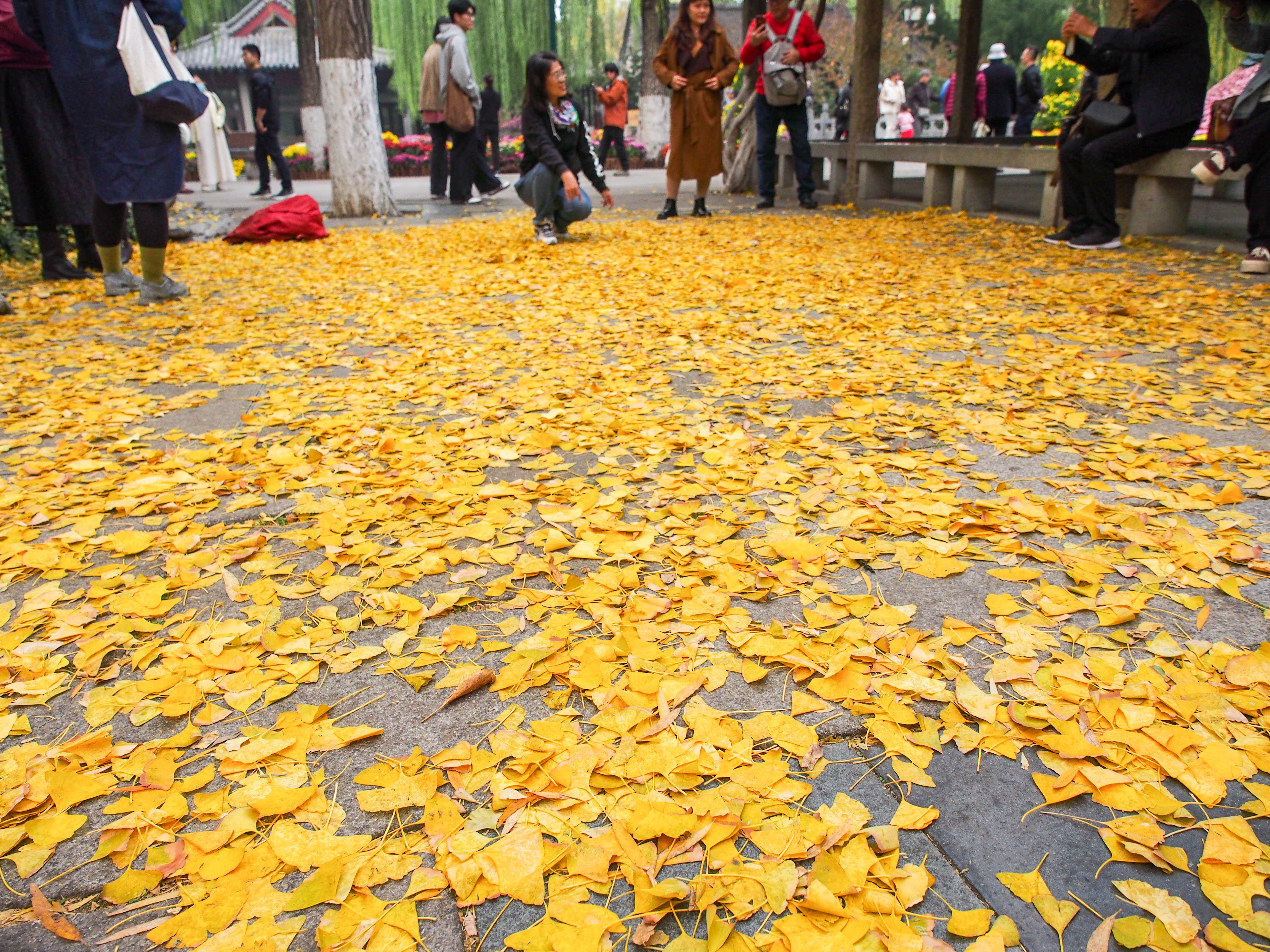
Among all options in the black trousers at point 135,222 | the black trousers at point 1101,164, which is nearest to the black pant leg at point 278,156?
the black trousers at point 135,222

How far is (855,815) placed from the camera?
1354mm

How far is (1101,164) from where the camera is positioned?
5.88 m

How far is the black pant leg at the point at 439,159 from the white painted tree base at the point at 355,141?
1854 mm

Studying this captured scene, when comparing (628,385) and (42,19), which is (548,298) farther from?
(42,19)

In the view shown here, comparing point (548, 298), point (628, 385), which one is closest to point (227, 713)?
point (628, 385)

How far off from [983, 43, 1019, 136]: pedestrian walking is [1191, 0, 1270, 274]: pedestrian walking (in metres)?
9.31

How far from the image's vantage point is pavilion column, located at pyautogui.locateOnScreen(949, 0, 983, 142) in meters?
9.34

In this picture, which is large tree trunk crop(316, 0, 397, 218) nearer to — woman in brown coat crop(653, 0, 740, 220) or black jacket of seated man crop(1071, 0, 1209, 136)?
woman in brown coat crop(653, 0, 740, 220)

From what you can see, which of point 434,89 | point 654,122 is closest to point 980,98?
point 654,122

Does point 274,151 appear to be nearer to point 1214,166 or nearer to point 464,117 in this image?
point 464,117

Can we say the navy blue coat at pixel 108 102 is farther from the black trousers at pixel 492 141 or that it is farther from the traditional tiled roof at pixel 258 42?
the traditional tiled roof at pixel 258 42

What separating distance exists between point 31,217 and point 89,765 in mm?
5478

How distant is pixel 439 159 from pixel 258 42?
26087 mm

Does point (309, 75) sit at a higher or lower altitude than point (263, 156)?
higher
